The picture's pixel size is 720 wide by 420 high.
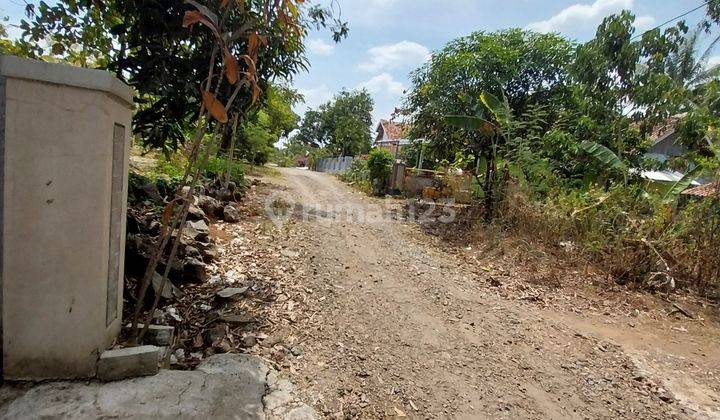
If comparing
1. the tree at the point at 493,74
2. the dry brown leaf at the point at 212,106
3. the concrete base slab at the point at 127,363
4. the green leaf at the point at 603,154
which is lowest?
the concrete base slab at the point at 127,363

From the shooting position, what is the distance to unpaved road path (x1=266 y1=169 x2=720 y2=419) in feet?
8.94

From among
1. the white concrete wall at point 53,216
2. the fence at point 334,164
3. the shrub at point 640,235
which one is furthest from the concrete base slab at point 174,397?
the fence at point 334,164

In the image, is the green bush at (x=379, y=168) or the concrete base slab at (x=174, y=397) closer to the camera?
the concrete base slab at (x=174, y=397)

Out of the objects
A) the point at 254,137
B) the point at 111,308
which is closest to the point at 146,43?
the point at 111,308

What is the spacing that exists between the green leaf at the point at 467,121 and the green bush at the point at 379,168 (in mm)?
5108

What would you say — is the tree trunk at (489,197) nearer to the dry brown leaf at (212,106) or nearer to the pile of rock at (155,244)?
the pile of rock at (155,244)

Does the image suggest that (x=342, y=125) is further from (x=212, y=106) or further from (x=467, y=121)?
(x=212, y=106)

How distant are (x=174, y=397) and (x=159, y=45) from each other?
3.08 metres

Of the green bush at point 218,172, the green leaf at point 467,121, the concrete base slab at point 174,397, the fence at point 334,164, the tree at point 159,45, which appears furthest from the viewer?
the fence at point 334,164

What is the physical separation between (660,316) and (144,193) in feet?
22.3

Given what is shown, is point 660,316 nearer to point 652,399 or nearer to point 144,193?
point 652,399

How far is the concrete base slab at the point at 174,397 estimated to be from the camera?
6.33ft

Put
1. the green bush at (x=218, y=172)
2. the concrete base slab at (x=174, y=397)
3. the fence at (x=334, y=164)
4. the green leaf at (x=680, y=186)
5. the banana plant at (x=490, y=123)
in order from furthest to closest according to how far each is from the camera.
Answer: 1. the fence at (x=334, y=164)
2. the green bush at (x=218, y=172)
3. the banana plant at (x=490, y=123)
4. the green leaf at (x=680, y=186)
5. the concrete base slab at (x=174, y=397)

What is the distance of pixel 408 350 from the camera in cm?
333
